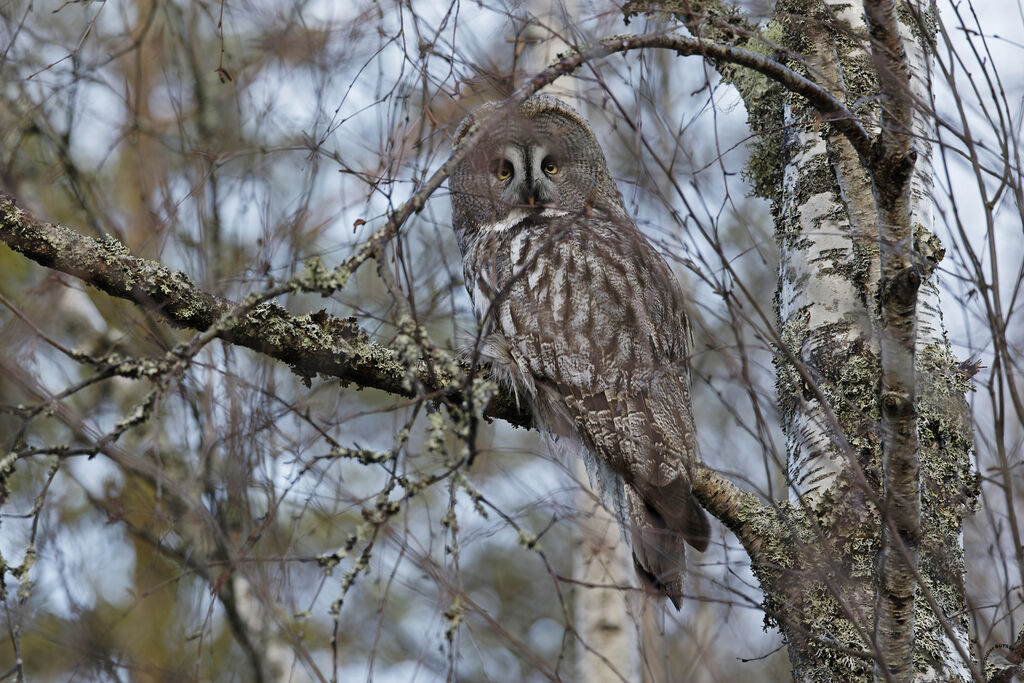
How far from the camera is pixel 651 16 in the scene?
3113mm

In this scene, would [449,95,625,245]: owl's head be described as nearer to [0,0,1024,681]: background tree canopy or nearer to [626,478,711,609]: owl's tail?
[0,0,1024,681]: background tree canopy

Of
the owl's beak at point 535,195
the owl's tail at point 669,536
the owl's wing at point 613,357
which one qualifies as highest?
the owl's beak at point 535,195

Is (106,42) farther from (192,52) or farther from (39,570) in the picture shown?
(39,570)

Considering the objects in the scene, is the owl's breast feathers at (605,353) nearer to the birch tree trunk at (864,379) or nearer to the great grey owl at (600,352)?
the great grey owl at (600,352)

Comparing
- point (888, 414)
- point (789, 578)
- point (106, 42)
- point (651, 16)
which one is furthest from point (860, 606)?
point (106, 42)

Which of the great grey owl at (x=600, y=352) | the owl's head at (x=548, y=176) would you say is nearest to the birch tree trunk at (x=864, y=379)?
the great grey owl at (x=600, y=352)

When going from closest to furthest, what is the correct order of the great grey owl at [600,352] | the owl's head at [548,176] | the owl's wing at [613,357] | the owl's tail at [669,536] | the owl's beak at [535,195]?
the owl's tail at [669,536]
the great grey owl at [600,352]
the owl's wing at [613,357]
the owl's head at [548,176]
the owl's beak at [535,195]

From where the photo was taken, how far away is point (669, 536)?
9.62 feet

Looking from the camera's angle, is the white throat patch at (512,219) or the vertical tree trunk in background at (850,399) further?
the white throat patch at (512,219)

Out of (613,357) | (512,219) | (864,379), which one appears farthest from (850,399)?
(512,219)

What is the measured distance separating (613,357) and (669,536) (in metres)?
0.70

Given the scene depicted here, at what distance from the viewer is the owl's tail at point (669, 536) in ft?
9.15

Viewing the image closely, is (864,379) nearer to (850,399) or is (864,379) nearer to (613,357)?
(850,399)

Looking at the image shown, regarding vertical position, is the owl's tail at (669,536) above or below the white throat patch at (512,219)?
below
